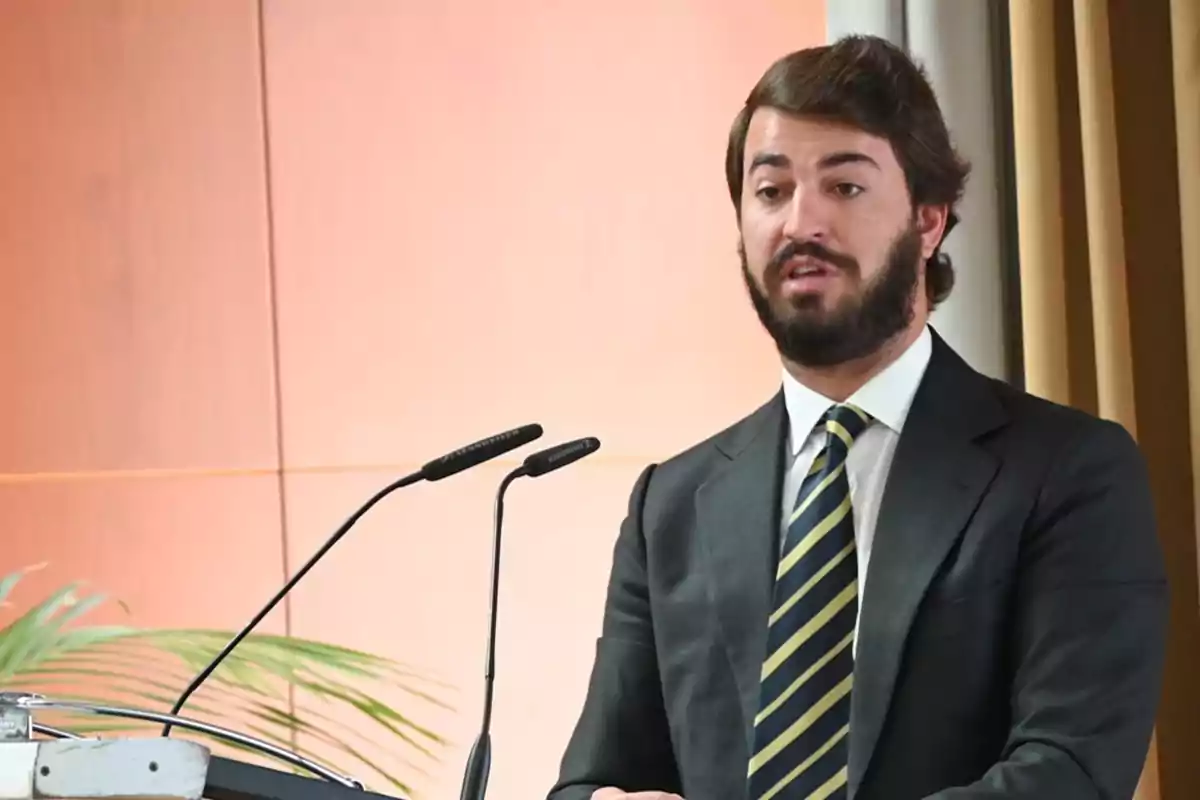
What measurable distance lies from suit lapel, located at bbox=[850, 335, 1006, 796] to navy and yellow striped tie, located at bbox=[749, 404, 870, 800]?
34 mm

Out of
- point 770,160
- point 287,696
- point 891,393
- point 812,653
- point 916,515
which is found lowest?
point 287,696

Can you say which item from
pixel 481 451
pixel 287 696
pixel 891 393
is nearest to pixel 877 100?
pixel 891 393

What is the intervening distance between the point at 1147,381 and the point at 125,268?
1.32 metres

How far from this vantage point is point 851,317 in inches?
52.8

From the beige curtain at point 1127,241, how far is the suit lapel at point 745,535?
0.36 m

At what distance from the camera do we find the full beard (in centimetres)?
134

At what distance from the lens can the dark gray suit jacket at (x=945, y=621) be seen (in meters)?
1.16

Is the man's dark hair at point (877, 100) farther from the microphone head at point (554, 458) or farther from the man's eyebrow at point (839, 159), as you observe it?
the microphone head at point (554, 458)

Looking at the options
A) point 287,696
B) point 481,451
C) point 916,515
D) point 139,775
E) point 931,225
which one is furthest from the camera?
point 287,696

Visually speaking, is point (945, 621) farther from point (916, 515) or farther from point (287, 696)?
point (287, 696)

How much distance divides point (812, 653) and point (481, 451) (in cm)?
36

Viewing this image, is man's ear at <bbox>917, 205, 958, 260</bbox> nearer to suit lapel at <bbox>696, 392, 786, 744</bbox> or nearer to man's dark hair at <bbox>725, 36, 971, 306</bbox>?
man's dark hair at <bbox>725, 36, 971, 306</bbox>

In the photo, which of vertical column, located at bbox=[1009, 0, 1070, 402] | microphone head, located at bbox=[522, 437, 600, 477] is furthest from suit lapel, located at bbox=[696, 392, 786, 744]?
vertical column, located at bbox=[1009, 0, 1070, 402]

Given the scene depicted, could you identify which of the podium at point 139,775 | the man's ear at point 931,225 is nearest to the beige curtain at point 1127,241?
the man's ear at point 931,225
